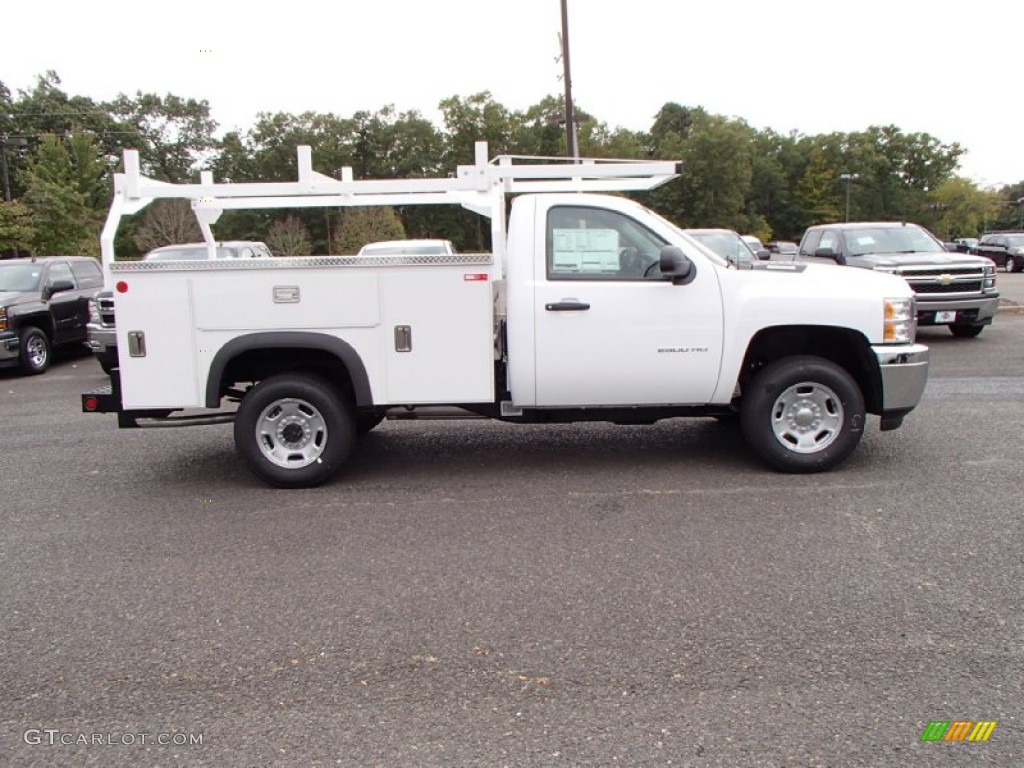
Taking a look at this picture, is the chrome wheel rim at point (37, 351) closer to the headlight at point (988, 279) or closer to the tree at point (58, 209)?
the headlight at point (988, 279)

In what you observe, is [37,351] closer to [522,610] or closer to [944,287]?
[522,610]

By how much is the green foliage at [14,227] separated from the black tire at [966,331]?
97.7ft

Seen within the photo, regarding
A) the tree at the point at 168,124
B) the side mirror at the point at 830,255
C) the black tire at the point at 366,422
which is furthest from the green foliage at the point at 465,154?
the black tire at the point at 366,422

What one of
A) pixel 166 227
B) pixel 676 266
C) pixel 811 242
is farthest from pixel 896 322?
pixel 166 227

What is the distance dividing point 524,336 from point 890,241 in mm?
10327

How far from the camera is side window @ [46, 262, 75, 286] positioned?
46.2 ft

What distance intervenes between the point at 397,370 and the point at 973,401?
20.0 ft

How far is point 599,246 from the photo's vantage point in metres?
6.02

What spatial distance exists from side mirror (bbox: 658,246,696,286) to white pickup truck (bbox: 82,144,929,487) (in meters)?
0.01

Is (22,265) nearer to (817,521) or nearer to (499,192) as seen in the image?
(499,192)

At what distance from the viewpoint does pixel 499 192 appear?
646 centimetres

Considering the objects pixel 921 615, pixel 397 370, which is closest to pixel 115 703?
pixel 397 370

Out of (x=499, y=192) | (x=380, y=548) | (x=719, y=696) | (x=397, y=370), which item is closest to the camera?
(x=719, y=696)

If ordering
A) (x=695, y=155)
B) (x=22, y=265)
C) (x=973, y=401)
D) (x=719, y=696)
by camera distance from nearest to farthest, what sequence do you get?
(x=719, y=696) < (x=973, y=401) < (x=22, y=265) < (x=695, y=155)
